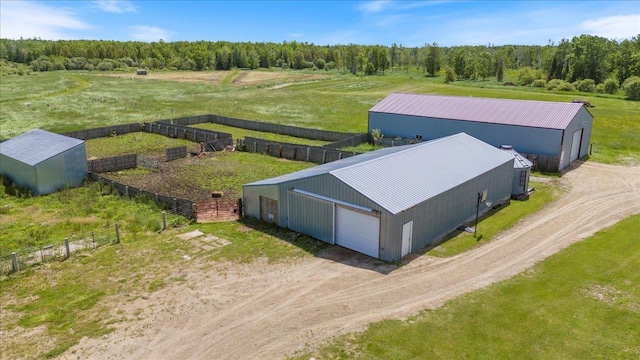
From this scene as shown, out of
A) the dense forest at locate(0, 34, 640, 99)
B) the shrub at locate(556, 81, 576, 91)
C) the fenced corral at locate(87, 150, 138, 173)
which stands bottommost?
the fenced corral at locate(87, 150, 138, 173)

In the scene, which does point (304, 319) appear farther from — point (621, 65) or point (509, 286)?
point (621, 65)

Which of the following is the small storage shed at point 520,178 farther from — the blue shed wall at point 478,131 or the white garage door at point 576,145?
the white garage door at point 576,145

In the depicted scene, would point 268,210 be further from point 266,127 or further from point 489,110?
point 266,127

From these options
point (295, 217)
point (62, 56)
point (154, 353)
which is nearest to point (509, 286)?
point (295, 217)

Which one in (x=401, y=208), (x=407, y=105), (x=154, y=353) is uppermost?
(x=407, y=105)

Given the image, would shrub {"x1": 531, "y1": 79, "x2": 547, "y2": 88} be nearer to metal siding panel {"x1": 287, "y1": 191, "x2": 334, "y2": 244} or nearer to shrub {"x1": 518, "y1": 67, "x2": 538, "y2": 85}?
shrub {"x1": 518, "y1": 67, "x2": 538, "y2": 85}

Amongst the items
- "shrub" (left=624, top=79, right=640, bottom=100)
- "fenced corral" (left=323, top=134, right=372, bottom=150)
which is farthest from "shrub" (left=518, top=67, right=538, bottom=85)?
"fenced corral" (left=323, top=134, right=372, bottom=150)
